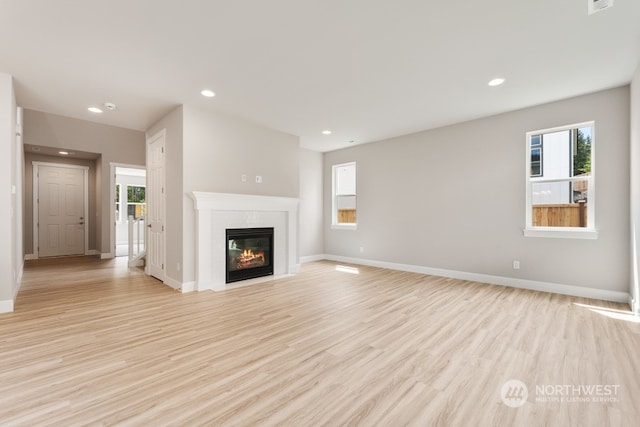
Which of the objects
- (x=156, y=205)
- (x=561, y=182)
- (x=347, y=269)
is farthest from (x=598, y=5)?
(x=156, y=205)

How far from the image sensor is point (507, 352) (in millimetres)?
2359

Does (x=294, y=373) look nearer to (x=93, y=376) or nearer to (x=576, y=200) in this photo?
(x=93, y=376)

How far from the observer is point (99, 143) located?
→ 6.70 metres

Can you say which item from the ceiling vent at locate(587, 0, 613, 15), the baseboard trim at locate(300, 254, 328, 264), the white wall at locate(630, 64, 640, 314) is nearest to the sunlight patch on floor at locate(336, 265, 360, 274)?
the baseboard trim at locate(300, 254, 328, 264)

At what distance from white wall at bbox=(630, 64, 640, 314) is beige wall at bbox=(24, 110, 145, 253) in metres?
8.57

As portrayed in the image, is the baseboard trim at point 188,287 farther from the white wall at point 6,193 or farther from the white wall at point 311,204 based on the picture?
the white wall at point 311,204

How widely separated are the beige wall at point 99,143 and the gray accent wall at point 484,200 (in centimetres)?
532

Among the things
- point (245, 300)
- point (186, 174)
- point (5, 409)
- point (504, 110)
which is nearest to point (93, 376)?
point (5, 409)

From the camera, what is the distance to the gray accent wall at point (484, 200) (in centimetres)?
372

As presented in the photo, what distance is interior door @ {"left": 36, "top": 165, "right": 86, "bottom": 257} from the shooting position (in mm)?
7137

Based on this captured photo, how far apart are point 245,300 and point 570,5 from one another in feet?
14.2

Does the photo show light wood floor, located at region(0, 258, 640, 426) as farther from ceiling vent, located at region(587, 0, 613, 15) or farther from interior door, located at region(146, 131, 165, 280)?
ceiling vent, located at region(587, 0, 613, 15)

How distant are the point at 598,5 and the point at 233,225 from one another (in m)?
4.71

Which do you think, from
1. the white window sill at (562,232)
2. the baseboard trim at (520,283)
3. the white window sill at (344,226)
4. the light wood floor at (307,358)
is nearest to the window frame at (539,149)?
the white window sill at (562,232)
